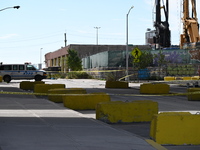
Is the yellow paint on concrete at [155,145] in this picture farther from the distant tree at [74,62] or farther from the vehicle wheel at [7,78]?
the distant tree at [74,62]

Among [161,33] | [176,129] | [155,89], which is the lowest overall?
[155,89]

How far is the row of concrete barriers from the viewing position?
36.3ft

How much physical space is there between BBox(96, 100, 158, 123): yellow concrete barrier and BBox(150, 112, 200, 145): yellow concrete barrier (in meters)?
3.93

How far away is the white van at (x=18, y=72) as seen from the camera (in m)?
54.4

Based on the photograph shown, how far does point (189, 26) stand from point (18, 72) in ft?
140

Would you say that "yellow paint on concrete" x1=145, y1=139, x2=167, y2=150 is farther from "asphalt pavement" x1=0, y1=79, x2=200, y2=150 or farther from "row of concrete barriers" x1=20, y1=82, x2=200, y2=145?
"row of concrete barriers" x1=20, y1=82, x2=200, y2=145

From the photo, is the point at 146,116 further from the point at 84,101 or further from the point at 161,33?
the point at 161,33

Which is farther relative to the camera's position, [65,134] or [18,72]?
[18,72]

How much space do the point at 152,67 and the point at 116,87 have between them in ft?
92.6

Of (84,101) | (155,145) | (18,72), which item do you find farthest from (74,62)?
(155,145)

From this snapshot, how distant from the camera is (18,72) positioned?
54562 millimetres

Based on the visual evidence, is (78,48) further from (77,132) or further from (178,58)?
(77,132)

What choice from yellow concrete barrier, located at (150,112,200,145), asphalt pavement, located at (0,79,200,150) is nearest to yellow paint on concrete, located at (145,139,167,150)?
asphalt pavement, located at (0,79,200,150)

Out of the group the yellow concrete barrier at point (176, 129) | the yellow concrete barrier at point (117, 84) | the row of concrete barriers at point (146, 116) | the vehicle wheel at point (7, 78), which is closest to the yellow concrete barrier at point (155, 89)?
the yellow concrete barrier at point (117, 84)
